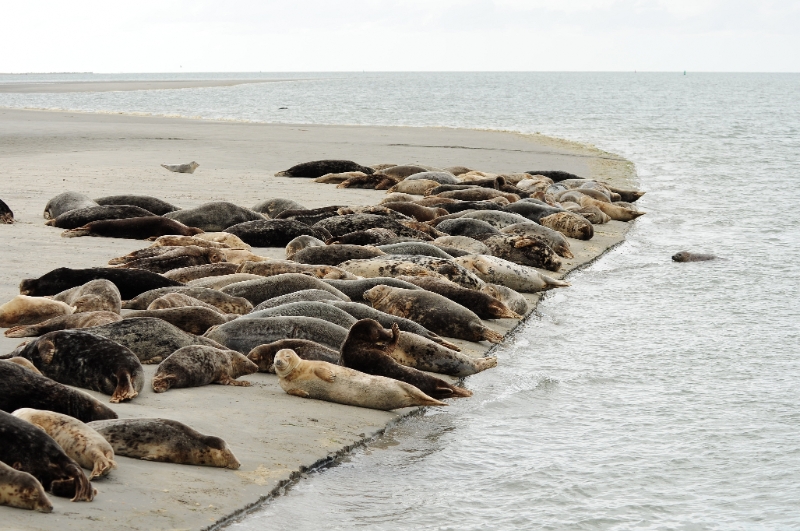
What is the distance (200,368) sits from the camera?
532cm

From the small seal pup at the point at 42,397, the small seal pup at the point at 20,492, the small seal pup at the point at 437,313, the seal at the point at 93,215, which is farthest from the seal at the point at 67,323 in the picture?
the seal at the point at 93,215

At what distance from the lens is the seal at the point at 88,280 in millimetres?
6977

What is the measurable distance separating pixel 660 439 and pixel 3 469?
325cm

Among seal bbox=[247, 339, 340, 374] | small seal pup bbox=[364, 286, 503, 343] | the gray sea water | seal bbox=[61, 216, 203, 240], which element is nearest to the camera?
the gray sea water

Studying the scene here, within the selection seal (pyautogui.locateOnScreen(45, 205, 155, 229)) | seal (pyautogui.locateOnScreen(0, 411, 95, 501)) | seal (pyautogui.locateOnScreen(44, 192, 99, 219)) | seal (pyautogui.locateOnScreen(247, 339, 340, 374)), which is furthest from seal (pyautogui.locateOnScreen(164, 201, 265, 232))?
seal (pyautogui.locateOnScreen(0, 411, 95, 501))

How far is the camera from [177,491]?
12.6 feet

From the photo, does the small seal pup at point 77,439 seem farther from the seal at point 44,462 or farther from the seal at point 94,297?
the seal at point 94,297

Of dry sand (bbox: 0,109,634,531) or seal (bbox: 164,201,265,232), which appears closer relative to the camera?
dry sand (bbox: 0,109,634,531)

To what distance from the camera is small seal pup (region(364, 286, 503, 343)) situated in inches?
271

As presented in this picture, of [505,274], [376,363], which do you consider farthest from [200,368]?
[505,274]

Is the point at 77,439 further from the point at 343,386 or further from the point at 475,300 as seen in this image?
the point at 475,300

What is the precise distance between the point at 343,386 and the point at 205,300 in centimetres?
189

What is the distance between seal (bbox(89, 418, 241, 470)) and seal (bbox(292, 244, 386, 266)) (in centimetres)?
448

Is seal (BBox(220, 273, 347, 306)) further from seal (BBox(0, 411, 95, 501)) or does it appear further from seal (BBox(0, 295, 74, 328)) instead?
seal (BBox(0, 411, 95, 501))
